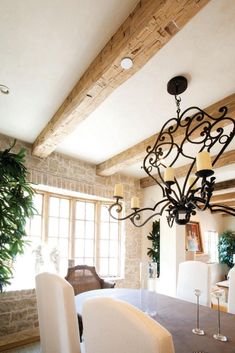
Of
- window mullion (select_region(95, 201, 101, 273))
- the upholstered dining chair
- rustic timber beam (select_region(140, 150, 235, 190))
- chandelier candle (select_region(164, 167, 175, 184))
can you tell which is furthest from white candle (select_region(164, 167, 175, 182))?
window mullion (select_region(95, 201, 101, 273))

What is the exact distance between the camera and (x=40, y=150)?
11.5 feet

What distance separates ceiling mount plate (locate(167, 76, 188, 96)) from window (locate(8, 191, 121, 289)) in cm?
265

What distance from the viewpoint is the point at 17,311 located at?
3367 mm

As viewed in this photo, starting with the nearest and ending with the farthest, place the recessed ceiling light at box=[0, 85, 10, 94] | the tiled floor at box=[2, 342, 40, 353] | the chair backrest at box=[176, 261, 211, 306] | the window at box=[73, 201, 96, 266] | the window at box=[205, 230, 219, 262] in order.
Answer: the recessed ceiling light at box=[0, 85, 10, 94] → the chair backrest at box=[176, 261, 211, 306] → the tiled floor at box=[2, 342, 40, 353] → the window at box=[73, 201, 96, 266] → the window at box=[205, 230, 219, 262]

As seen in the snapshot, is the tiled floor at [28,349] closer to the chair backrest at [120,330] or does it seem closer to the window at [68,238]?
the window at [68,238]

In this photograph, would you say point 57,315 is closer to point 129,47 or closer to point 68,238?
point 129,47

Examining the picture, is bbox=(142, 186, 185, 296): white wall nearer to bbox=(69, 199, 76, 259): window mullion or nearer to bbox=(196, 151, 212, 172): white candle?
bbox=(69, 199, 76, 259): window mullion

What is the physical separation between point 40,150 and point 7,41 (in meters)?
1.80

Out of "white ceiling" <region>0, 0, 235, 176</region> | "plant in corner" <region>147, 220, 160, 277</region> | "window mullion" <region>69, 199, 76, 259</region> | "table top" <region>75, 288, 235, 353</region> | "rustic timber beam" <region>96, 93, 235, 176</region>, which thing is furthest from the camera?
"plant in corner" <region>147, 220, 160, 277</region>

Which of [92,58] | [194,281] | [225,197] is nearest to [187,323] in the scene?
[194,281]

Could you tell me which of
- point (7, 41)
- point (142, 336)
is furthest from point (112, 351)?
point (7, 41)

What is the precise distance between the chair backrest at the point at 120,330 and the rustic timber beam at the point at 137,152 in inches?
88.3

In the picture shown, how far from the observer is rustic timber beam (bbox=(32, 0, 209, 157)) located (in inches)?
55.9

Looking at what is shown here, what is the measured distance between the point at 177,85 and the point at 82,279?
251 cm
